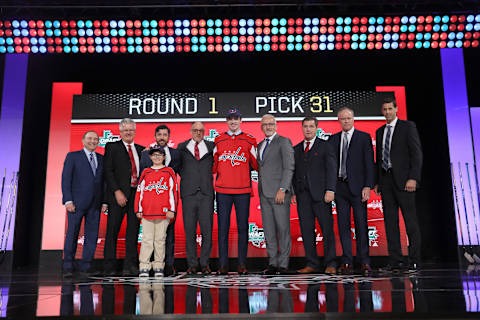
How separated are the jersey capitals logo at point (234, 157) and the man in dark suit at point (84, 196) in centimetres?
138

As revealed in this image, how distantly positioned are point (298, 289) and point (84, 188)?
2.76 m

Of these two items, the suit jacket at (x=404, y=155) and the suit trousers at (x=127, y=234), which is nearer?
the suit jacket at (x=404, y=155)

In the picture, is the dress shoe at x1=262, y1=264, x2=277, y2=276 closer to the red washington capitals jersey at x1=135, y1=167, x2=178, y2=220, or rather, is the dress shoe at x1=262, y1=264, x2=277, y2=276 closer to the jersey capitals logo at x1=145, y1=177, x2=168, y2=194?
the red washington capitals jersey at x1=135, y1=167, x2=178, y2=220

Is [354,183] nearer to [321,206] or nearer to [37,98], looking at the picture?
[321,206]

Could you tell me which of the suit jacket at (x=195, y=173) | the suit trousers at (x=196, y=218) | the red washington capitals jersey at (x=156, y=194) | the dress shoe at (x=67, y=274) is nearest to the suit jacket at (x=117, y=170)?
the red washington capitals jersey at (x=156, y=194)

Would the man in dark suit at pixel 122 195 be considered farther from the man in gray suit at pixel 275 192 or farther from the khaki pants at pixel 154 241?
the man in gray suit at pixel 275 192

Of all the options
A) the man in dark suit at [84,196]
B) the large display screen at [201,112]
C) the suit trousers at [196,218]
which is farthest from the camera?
the large display screen at [201,112]

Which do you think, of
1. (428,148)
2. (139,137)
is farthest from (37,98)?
(428,148)

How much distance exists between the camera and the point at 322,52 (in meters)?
5.30

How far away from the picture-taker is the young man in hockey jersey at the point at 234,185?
384 centimetres

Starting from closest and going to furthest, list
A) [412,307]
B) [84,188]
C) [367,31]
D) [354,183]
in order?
[412,307] < [354,183] < [84,188] < [367,31]

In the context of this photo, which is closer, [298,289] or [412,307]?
[412,307]

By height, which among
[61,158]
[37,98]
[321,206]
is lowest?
[321,206]

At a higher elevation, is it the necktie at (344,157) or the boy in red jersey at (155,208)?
the necktie at (344,157)
